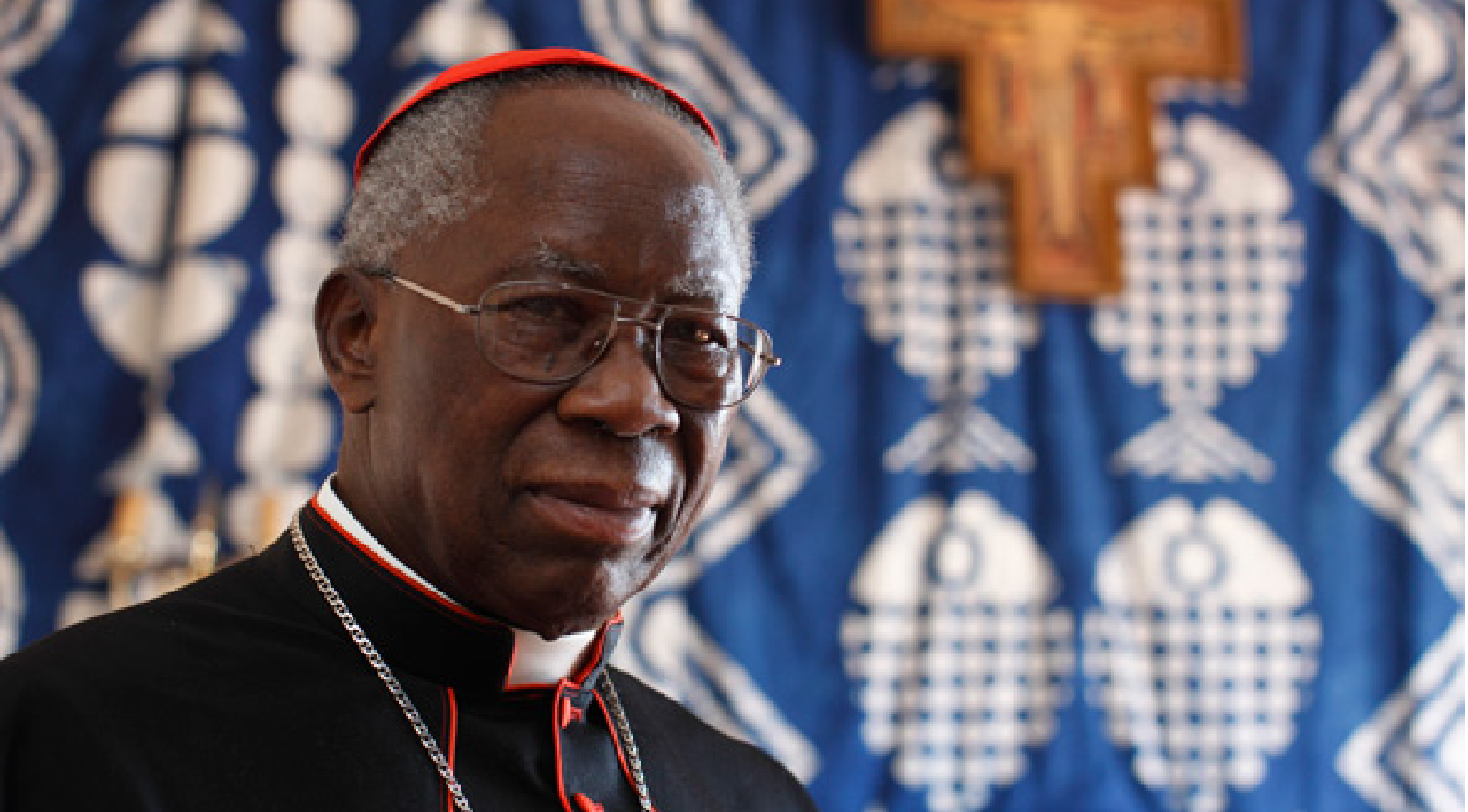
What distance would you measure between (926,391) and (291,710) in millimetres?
2583

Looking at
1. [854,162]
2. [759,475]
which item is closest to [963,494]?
[759,475]

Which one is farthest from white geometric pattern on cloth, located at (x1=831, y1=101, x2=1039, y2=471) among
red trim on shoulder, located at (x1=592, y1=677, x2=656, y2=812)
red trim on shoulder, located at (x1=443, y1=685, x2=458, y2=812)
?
red trim on shoulder, located at (x1=443, y1=685, x2=458, y2=812)

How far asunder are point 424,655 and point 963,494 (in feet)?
7.99

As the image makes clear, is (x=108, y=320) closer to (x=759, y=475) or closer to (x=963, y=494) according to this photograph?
(x=759, y=475)

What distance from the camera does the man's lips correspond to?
3.82 ft

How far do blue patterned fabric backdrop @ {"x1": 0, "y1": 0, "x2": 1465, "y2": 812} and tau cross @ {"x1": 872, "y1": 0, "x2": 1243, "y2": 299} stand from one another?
0.11 meters

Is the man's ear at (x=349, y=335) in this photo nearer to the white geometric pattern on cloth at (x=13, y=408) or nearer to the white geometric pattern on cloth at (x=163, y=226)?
the white geometric pattern on cloth at (x=163, y=226)

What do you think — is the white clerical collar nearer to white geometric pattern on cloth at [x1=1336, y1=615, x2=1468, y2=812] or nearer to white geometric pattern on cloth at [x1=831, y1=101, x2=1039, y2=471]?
white geometric pattern on cloth at [x1=831, y1=101, x2=1039, y2=471]

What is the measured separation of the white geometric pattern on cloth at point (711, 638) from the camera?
11.1 ft

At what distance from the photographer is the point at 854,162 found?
367 centimetres

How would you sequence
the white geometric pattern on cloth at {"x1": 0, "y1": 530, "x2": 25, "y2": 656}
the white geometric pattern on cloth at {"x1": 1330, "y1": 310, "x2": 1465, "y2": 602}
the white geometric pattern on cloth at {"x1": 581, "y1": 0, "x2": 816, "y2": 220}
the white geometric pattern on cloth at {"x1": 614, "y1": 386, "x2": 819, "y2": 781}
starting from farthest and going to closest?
1. the white geometric pattern on cloth at {"x1": 1330, "y1": 310, "x2": 1465, "y2": 602}
2. the white geometric pattern on cloth at {"x1": 581, "y1": 0, "x2": 816, "y2": 220}
3. the white geometric pattern on cloth at {"x1": 614, "y1": 386, "x2": 819, "y2": 781}
4. the white geometric pattern on cloth at {"x1": 0, "y1": 530, "x2": 25, "y2": 656}

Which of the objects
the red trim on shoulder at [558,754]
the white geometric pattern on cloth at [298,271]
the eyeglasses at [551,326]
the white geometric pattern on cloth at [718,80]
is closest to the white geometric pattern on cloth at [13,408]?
the white geometric pattern on cloth at [298,271]

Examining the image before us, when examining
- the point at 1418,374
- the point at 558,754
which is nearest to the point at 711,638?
the point at 558,754

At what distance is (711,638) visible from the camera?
135 inches
